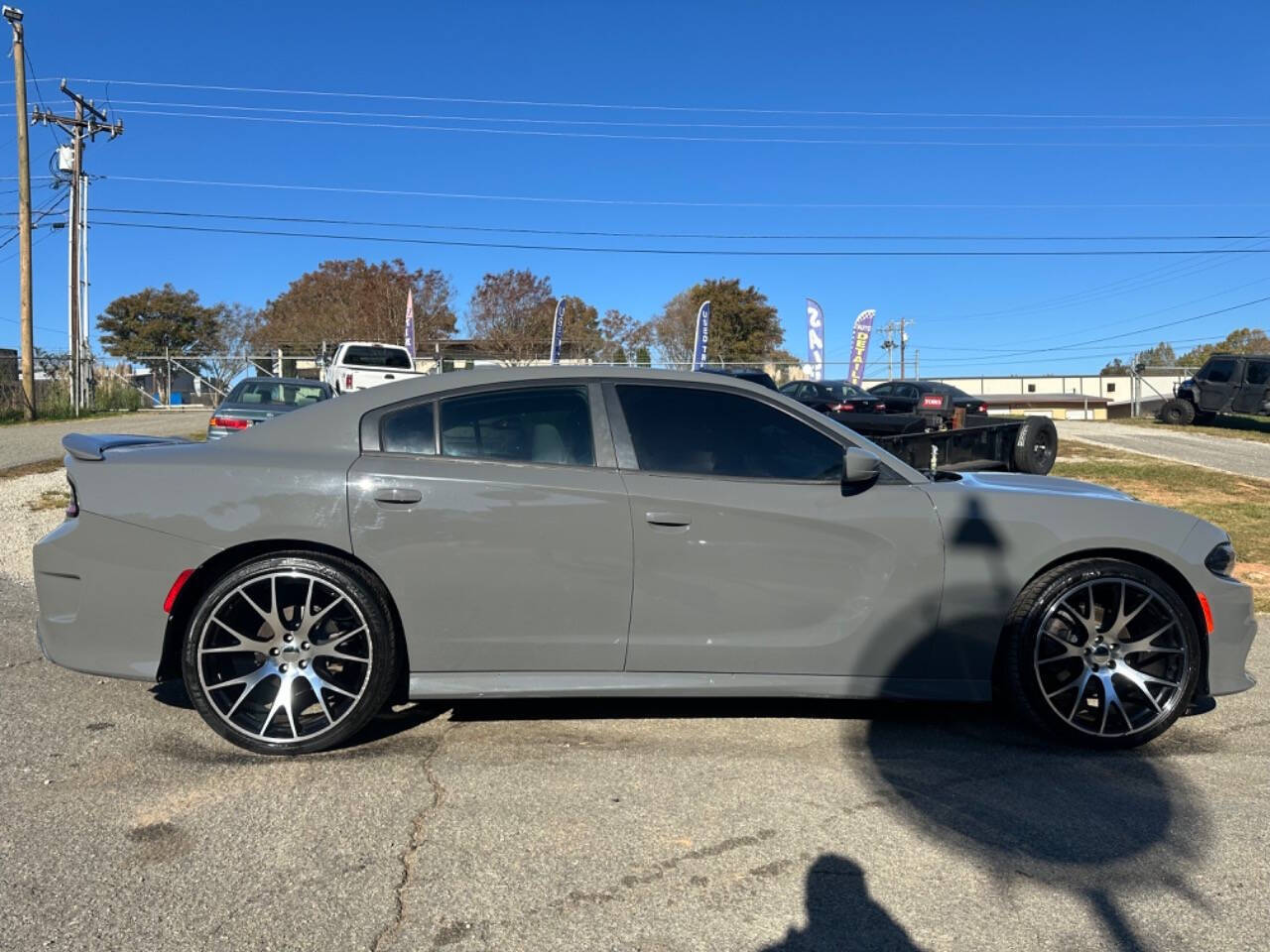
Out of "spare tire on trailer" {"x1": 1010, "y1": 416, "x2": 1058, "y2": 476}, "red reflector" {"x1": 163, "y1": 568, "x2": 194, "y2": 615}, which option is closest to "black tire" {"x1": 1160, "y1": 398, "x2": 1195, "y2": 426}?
"spare tire on trailer" {"x1": 1010, "y1": 416, "x2": 1058, "y2": 476}

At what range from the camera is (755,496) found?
12.6 ft

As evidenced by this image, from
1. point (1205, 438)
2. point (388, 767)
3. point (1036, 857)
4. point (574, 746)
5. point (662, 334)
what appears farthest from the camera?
point (662, 334)

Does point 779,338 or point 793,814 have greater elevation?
point 779,338

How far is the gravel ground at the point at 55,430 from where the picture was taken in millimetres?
14438

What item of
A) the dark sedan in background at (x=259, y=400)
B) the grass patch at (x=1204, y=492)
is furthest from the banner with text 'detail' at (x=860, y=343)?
the dark sedan in background at (x=259, y=400)

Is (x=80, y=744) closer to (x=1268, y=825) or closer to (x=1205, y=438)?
(x=1268, y=825)

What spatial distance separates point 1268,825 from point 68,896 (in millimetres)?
3904

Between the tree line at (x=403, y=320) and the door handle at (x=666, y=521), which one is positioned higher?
the tree line at (x=403, y=320)

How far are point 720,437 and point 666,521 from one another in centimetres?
47

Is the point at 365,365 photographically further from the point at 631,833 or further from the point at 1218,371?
the point at 1218,371

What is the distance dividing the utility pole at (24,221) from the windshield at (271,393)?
13.4 m

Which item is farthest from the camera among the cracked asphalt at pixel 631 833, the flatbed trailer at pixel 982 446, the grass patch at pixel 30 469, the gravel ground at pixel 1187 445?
the gravel ground at pixel 1187 445

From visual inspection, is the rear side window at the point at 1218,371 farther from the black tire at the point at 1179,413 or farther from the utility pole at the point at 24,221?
the utility pole at the point at 24,221

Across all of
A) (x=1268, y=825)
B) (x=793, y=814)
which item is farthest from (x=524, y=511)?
(x=1268, y=825)
